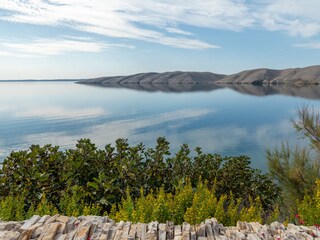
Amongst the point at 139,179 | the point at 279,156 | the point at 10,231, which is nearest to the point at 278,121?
the point at 279,156

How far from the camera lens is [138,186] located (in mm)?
10250

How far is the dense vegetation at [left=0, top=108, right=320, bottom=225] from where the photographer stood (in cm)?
774

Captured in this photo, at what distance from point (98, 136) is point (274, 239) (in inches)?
1546

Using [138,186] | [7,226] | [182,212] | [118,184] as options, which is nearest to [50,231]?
[7,226]

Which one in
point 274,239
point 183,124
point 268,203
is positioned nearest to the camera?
point 274,239

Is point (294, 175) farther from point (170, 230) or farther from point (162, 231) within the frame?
point (162, 231)

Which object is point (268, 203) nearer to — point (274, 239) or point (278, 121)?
point (274, 239)

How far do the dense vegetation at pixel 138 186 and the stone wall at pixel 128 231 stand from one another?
Result: 0.75 m

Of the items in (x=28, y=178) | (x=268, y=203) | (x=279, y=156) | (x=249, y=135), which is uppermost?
(x=28, y=178)

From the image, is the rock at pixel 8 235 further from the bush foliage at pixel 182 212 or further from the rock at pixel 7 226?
the bush foliage at pixel 182 212

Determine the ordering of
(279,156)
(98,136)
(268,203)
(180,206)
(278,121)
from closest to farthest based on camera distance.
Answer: (180,206) → (268,203) → (279,156) → (98,136) → (278,121)

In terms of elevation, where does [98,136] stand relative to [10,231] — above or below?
below

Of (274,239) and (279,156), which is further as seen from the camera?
(279,156)

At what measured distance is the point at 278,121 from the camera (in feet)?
194
